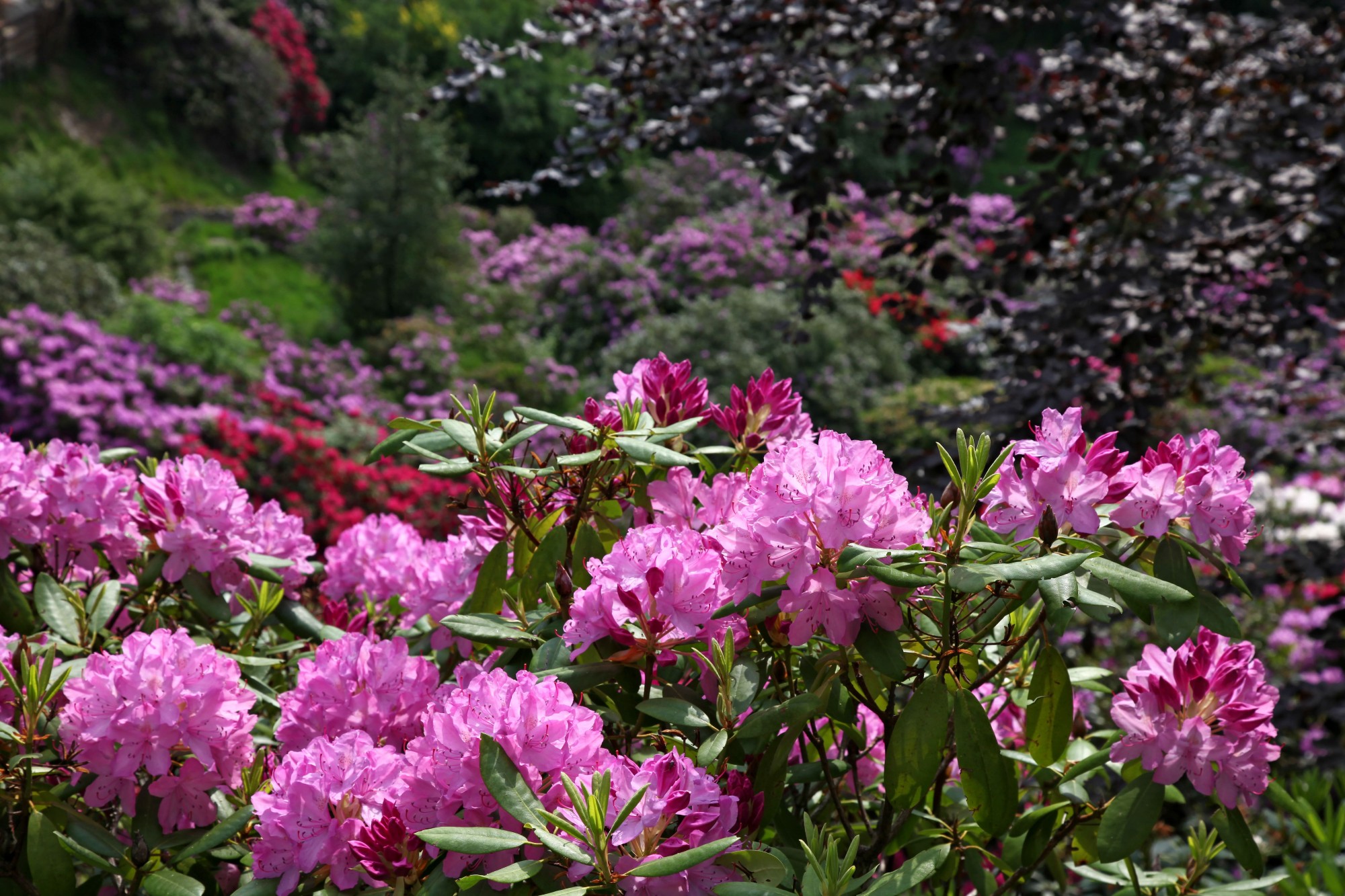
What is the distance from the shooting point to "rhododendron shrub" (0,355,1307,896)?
2.67 ft

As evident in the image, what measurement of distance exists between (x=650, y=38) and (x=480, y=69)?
0.60 m

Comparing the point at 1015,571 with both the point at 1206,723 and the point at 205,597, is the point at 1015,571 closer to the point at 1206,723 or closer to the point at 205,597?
the point at 1206,723

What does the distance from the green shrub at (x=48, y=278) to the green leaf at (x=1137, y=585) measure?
694cm

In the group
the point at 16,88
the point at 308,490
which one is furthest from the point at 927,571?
the point at 16,88

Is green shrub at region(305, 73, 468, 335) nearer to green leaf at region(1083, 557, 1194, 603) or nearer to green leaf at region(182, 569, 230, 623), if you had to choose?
green leaf at region(182, 569, 230, 623)

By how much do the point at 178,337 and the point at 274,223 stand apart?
5270mm

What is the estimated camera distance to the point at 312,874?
937mm

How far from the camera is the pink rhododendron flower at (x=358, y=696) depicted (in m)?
1.07

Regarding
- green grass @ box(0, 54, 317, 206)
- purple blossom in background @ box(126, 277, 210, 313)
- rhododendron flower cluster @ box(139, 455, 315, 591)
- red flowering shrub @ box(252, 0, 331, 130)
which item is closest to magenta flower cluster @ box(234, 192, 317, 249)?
green grass @ box(0, 54, 317, 206)

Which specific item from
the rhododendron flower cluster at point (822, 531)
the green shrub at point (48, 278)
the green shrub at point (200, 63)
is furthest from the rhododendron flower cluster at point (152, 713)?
the green shrub at point (200, 63)

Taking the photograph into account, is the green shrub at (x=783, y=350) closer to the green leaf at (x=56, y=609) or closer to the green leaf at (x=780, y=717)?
the green leaf at (x=56, y=609)

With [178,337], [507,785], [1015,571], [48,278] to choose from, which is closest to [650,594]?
[507,785]

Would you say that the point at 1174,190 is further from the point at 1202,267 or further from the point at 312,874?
the point at 312,874

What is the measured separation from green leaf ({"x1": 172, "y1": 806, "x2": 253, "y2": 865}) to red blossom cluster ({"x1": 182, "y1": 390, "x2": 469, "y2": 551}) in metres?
4.39
